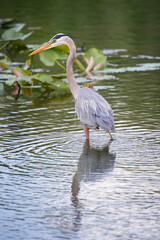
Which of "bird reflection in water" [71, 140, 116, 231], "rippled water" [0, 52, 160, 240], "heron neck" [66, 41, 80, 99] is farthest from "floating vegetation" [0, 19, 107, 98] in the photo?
"bird reflection in water" [71, 140, 116, 231]

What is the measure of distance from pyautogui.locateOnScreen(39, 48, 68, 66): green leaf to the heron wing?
3847 millimetres

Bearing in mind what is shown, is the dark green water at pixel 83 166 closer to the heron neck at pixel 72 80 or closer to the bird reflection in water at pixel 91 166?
the bird reflection in water at pixel 91 166

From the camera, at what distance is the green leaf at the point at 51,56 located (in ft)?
36.9

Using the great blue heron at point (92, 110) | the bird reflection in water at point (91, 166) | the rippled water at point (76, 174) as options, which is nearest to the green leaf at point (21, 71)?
the rippled water at point (76, 174)

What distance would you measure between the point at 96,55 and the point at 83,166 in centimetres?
620

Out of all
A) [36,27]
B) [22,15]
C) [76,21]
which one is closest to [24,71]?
[36,27]

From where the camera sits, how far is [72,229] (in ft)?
14.8

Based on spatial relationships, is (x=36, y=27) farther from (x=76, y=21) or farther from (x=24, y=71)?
(x=24, y=71)

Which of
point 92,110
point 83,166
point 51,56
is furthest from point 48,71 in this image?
point 83,166

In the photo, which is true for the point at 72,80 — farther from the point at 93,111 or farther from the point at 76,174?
the point at 76,174

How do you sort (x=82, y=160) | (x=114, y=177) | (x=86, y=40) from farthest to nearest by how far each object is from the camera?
(x=86, y=40) < (x=82, y=160) < (x=114, y=177)

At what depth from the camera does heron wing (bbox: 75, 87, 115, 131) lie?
22.7 feet

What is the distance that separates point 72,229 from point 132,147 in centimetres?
246

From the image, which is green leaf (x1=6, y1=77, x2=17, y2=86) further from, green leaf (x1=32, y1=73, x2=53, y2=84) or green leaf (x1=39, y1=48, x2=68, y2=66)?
green leaf (x1=39, y1=48, x2=68, y2=66)
